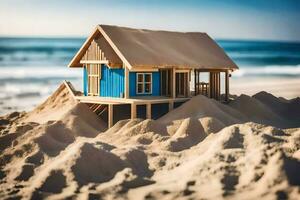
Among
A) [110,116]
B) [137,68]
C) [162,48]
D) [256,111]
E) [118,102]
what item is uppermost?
[162,48]

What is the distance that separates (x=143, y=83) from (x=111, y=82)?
3.71 feet

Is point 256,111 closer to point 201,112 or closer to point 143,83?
point 201,112

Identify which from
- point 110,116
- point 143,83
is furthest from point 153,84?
point 110,116

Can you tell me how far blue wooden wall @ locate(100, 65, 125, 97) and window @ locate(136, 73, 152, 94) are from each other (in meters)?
0.63

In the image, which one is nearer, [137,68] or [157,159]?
[157,159]

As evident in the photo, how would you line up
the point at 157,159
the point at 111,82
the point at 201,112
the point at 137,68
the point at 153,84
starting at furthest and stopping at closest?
1. the point at 153,84
2. the point at 111,82
3. the point at 137,68
4. the point at 201,112
5. the point at 157,159

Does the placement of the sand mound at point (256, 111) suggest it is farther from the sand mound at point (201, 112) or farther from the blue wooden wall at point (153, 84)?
the blue wooden wall at point (153, 84)

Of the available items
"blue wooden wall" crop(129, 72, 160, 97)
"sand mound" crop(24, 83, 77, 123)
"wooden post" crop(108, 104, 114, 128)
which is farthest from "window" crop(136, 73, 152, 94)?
"sand mound" crop(24, 83, 77, 123)

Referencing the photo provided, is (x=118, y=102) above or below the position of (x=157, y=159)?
above

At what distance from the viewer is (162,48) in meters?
22.1

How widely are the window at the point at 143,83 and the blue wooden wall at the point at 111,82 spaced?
63 centimetres

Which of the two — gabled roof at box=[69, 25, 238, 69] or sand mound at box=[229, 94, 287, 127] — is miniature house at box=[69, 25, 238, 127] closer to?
gabled roof at box=[69, 25, 238, 69]

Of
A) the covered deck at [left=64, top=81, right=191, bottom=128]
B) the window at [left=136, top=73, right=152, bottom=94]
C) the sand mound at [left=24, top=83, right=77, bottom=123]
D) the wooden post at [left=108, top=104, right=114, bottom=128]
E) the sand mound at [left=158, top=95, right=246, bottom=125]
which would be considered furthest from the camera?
the sand mound at [left=24, top=83, right=77, bottom=123]

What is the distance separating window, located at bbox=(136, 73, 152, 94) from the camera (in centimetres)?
2106
